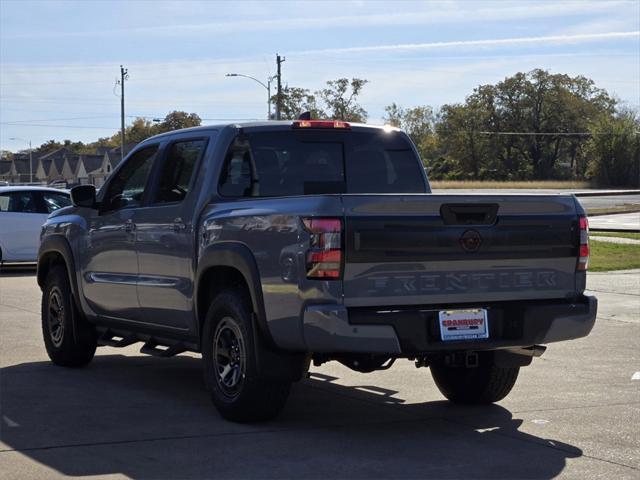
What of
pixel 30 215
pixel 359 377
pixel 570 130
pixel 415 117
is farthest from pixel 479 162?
pixel 359 377

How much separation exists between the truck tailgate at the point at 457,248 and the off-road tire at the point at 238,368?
35.1 inches

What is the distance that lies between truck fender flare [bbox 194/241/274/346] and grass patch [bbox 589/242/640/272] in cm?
1342

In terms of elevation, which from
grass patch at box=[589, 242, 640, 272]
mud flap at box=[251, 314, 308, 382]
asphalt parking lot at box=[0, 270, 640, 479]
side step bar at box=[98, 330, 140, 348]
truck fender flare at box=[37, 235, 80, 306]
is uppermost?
truck fender flare at box=[37, 235, 80, 306]

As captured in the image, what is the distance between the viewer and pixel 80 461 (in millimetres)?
6309

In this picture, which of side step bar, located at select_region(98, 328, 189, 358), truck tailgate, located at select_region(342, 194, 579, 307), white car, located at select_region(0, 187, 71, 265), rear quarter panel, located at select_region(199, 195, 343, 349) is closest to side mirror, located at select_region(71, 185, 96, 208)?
side step bar, located at select_region(98, 328, 189, 358)

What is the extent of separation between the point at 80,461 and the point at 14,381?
9.41ft

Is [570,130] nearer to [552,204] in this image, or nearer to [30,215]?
[30,215]

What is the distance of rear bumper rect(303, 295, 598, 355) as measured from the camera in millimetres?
6477

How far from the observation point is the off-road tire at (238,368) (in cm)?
705

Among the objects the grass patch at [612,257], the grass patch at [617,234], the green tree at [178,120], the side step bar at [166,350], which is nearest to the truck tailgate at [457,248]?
the side step bar at [166,350]

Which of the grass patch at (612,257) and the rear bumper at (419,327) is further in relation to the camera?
the grass patch at (612,257)

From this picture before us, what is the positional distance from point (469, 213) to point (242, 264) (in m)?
1.44

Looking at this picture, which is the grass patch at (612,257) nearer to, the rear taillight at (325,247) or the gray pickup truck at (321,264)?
the gray pickup truck at (321,264)

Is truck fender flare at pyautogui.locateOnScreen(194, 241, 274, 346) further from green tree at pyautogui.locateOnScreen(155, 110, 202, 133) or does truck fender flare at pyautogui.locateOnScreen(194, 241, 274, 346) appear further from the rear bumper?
green tree at pyautogui.locateOnScreen(155, 110, 202, 133)
